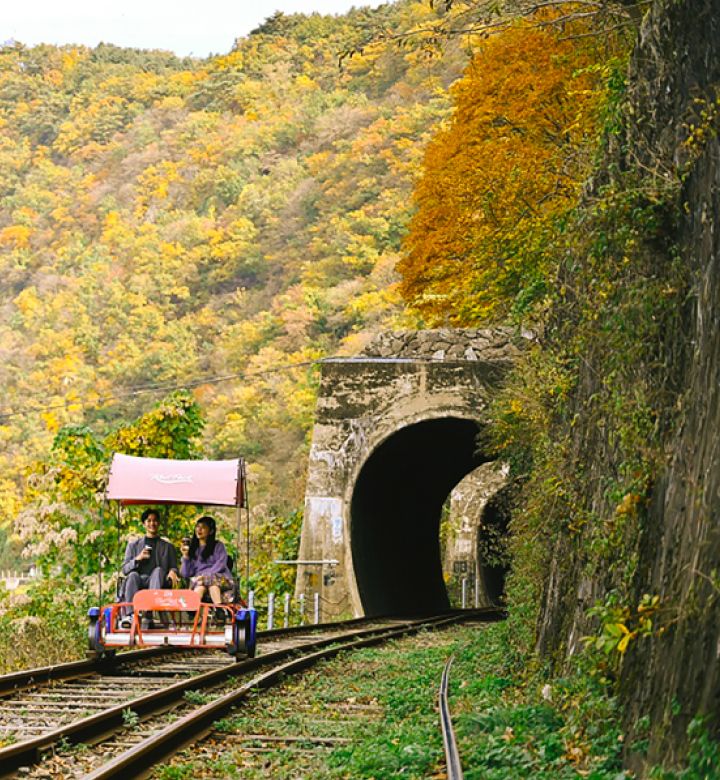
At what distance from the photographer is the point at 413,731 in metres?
9.09

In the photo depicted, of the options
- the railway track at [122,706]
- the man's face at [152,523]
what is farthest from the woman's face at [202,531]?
the railway track at [122,706]

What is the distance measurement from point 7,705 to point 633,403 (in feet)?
17.8

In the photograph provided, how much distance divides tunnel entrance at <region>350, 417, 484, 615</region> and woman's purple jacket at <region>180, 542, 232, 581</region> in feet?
38.4

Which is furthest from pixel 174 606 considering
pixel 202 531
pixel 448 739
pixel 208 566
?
pixel 448 739

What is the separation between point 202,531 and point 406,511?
57.4 feet

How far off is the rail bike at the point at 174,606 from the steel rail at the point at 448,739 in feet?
8.41

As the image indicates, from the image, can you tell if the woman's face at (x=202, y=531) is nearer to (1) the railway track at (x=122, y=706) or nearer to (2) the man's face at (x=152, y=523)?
(2) the man's face at (x=152, y=523)

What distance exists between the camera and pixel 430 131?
69.5 m

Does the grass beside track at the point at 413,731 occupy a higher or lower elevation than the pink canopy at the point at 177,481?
lower

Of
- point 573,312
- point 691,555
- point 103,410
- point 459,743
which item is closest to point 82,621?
point 573,312

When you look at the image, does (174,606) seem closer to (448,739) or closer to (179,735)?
(179,735)

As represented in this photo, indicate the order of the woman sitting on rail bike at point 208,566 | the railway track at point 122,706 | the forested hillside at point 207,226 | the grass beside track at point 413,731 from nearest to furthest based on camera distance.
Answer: the grass beside track at point 413,731
the railway track at point 122,706
the woman sitting on rail bike at point 208,566
the forested hillside at point 207,226

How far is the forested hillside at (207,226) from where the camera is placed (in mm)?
60375

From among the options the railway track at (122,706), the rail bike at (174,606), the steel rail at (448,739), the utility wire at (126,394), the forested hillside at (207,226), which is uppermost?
the forested hillside at (207,226)
